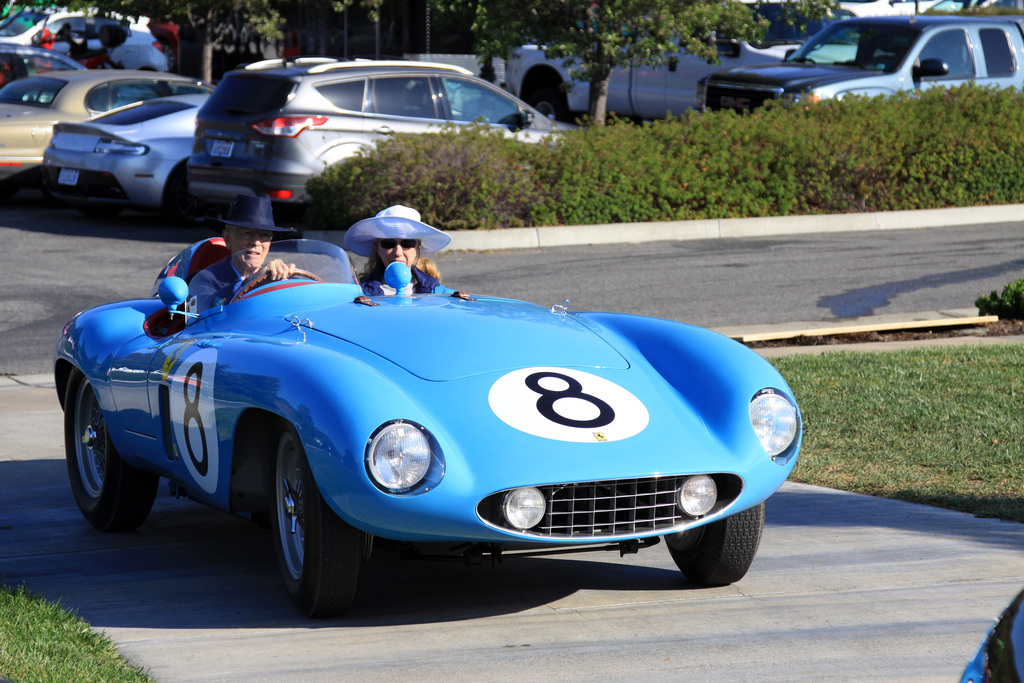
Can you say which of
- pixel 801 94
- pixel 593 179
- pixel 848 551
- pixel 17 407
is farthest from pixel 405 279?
pixel 801 94

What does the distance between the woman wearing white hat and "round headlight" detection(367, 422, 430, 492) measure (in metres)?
2.05

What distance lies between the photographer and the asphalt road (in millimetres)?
11055

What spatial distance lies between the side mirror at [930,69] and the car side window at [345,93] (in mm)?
7643

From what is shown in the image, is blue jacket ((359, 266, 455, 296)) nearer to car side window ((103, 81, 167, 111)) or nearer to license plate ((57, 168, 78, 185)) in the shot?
license plate ((57, 168, 78, 185))

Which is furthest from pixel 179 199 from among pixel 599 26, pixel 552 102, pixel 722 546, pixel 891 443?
pixel 722 546

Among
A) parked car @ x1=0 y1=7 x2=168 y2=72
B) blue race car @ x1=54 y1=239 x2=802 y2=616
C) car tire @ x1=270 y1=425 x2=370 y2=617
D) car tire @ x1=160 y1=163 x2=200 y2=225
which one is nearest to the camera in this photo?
blue race car @ x1=54 y1=239 x2=802 y2=616

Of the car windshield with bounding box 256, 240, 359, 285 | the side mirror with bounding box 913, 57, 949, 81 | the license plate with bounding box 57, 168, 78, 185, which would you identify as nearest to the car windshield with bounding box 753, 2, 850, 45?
the side mirror with bounding box 913, 57, 949, 81

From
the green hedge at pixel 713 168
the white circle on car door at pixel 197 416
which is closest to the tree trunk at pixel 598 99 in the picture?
the green hedge at pixel 713 168

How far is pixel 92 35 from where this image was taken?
3033 cm

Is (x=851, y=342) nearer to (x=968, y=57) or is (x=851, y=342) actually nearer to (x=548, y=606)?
(x=548, y=606)

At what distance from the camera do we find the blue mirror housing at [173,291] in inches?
214

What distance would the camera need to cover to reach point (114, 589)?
489 centimetres

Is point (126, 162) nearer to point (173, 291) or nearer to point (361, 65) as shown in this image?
point (361, 65)

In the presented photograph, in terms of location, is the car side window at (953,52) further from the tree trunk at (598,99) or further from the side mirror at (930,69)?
the tree trunk at (598,99)
